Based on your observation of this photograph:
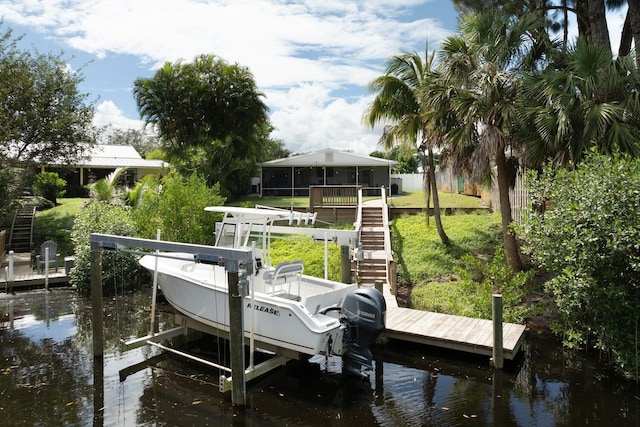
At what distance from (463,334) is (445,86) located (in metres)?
7.18

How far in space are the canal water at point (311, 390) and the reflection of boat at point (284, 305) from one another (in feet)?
2.50

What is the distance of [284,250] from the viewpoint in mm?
17000

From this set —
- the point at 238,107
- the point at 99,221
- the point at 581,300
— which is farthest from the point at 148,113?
the point at 581,300

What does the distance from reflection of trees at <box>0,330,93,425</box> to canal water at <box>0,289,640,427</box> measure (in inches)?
0.7

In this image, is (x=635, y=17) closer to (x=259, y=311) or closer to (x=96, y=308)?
(x=259, y=311)

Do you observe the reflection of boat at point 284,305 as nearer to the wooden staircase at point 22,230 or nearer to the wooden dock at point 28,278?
the wooden dock at point 28,278

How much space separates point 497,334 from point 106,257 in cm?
1113

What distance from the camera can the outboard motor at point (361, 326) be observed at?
7.29 meters

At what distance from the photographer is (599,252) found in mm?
7363

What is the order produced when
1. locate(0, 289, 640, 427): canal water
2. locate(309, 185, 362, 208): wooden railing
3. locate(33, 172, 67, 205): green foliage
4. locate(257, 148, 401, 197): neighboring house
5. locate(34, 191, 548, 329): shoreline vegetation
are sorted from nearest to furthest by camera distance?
locate(0, 289, 640, 427): canal water
locate(34, 191, 548, 329): shoreline vegetation
locate(309, 185, 362, 208): wooden railing
locate(33, 172, 67, 205): green foliage
locate(257, 148, 401, 197): neighboring house

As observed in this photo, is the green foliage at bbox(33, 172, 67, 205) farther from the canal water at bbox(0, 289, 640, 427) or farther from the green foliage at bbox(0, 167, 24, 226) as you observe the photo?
the canal water at bbox(0, 289, 640, 427)

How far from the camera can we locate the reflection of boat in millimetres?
7102

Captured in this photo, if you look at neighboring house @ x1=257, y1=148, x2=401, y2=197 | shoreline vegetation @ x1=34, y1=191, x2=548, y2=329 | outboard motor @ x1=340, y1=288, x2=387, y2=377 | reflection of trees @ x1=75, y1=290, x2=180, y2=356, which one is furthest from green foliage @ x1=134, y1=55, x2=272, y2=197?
outboard motor @ x1=340, y1=288, x2=387, y2=377

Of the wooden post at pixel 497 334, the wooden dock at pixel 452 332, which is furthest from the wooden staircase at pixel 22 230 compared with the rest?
the wooden post at pixel 497 334
